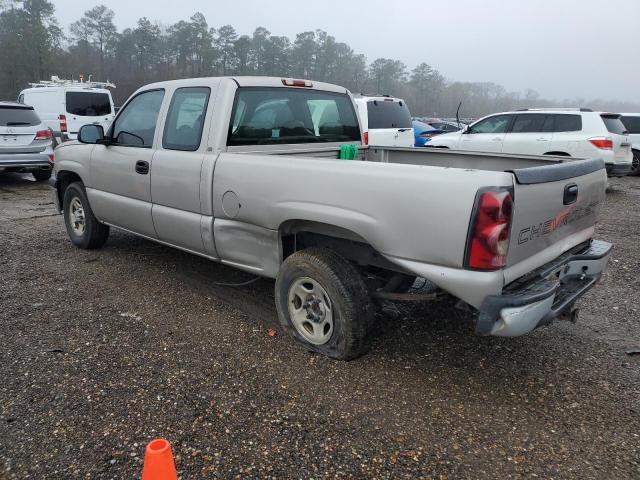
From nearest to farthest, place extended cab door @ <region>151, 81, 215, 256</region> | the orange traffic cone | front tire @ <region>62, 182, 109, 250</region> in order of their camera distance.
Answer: the orange traffic cone → extended cab door @ <region>151, 81, 215, 256</region> → front tire @ <region>62, 182, 109, 250</region>

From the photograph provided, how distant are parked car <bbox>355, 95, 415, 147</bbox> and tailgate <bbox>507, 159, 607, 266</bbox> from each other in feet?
23.0

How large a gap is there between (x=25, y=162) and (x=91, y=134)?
6.55 metres

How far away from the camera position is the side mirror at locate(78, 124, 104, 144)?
15.7 ft

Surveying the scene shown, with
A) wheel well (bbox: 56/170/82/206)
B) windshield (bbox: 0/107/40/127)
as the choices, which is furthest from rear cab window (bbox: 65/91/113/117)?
wheel well (bbox: 56/170/82/206)

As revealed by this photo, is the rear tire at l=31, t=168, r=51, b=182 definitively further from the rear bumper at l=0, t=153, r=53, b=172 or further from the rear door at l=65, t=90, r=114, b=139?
the rear door at l=65, t=90, r=114, b=139

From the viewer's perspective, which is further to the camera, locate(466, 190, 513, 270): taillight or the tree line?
the tree line

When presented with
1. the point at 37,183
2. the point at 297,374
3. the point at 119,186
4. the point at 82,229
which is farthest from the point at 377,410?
the point at 37,183

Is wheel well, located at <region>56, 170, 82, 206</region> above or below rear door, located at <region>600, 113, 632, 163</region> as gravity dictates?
below

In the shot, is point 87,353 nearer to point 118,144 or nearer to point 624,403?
point 118,144

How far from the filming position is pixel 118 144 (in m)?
4.77

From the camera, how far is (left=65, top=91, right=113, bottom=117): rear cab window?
14.7 m

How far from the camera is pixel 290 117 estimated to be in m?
4.27

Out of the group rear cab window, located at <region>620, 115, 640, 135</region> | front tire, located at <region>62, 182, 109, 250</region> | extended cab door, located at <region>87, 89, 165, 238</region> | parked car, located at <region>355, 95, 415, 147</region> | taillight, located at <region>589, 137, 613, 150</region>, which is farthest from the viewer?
rear cab window, located at <region>620, 115, 640, 135</region>

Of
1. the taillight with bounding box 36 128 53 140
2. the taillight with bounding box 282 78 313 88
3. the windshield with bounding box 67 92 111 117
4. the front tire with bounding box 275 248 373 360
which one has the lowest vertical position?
the front tire with bounding box 275 248 373 360
